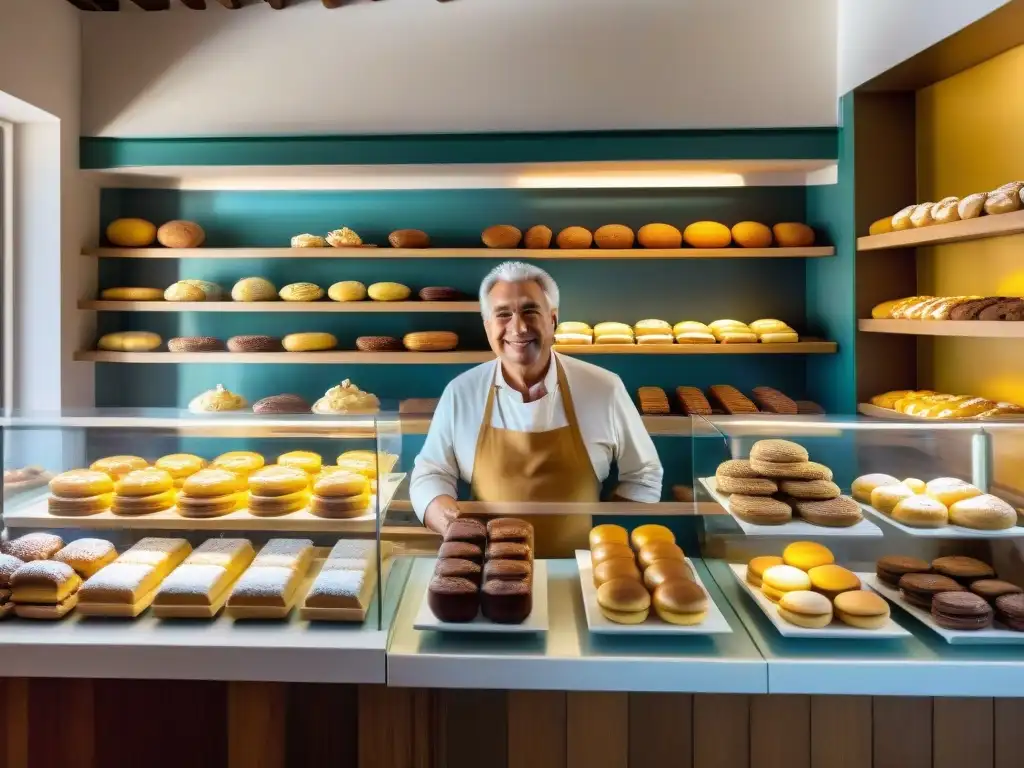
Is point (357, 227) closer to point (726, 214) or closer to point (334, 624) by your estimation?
point (726, 214)

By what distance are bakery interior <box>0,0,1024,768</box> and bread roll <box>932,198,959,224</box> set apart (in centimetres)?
1

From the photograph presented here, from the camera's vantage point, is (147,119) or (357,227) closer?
(147,119)

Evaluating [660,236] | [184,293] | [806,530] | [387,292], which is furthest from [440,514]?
[184,293]

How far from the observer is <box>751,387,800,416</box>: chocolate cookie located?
353 centimetres

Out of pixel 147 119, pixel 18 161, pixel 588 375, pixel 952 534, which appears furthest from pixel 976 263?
pixel 18 161

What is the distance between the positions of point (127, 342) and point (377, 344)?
121 cm

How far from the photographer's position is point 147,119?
11.7 feet

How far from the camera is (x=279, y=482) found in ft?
5.78

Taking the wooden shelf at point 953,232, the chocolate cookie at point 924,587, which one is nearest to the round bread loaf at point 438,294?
the wooden shelf at point 953,232

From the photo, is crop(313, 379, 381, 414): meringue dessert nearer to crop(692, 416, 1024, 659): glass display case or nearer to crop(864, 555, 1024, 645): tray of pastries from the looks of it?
crop(692, 416, 1024, 659): glass display case

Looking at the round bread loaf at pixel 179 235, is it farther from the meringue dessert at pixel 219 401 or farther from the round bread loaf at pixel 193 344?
the meringue dessert at pixel 219 401

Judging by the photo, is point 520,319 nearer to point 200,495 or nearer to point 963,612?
point 200,495

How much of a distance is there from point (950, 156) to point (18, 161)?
4049 mm

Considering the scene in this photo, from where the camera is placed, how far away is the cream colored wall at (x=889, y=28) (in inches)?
105
